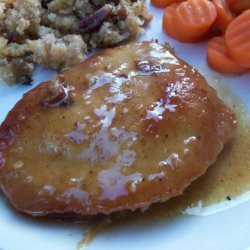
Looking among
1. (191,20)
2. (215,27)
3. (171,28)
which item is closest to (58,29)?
(171,28)

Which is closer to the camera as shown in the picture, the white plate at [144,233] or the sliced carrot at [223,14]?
the white plate at [144,233]

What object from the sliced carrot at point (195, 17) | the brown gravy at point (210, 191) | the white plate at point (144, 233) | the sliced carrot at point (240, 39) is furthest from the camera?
the sliced carrot at point (195, 17)

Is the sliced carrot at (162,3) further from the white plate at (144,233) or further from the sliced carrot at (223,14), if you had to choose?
the white plate at (144,233)

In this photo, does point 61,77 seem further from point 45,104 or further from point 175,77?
point 175,77

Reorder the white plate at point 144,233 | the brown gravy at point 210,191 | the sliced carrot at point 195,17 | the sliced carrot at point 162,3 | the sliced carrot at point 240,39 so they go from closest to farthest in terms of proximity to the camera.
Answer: the white plate at point 144,233, the brown gravy at point 210,191, the sliced carrot at point 240,39, the sliced carrot at point 195,17, the sliced carrot at point 162,3

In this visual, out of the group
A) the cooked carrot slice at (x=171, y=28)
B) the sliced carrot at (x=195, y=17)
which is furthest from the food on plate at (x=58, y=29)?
the sliced carrot at (x=195, y=17)

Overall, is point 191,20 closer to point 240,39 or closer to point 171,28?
point 171,28
